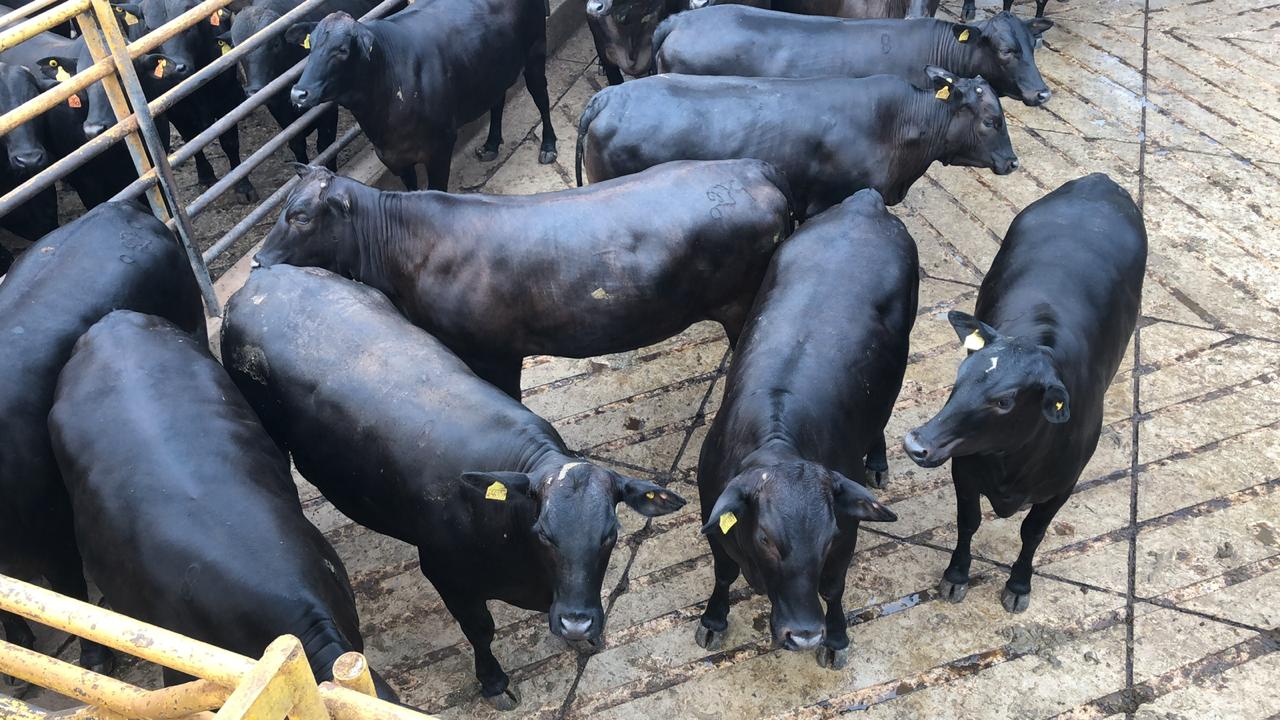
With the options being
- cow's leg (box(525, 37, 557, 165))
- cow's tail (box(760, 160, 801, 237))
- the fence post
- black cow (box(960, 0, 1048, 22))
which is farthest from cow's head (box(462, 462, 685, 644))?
black cow (box(960, 0, 1048, 22))

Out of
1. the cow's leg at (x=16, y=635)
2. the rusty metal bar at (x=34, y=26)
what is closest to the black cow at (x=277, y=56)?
the rusty metal bar at (x=34, y=26)

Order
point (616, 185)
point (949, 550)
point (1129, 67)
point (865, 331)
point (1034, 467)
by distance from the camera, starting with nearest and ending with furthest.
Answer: point (1034, 467) → point (865, 331) → point (949, 550) → point (616, 185) → point (1129, 67)

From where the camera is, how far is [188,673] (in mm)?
1986

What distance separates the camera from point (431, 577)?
444cm

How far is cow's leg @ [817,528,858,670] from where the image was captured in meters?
4.13

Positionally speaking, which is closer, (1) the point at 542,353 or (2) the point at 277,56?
(1) the point at 542,353

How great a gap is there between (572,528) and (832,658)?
1.49m

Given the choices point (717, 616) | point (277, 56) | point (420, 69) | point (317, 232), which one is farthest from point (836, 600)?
point (277, 56)

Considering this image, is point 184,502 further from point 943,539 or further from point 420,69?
point 420,69

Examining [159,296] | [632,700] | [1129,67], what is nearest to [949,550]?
[632,700]

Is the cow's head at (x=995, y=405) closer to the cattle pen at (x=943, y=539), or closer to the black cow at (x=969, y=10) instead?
the cattle pen at (x=943, y=539)

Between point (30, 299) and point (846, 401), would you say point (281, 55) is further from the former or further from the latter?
point (846, 401)

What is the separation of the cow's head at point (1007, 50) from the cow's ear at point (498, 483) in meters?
5.05

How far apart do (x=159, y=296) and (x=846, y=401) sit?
3.40 m
